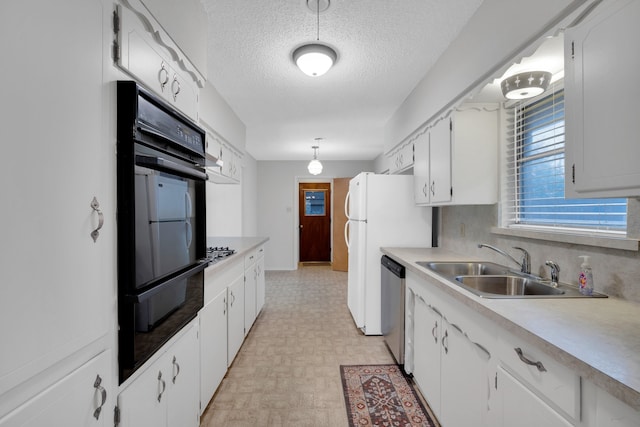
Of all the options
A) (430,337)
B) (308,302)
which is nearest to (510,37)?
(430,337)

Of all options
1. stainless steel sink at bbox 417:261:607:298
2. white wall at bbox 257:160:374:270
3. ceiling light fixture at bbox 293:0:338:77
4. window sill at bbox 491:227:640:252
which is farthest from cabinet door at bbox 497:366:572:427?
white wall at bbox 257:160:374:270

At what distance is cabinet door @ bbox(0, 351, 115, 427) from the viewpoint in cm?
65

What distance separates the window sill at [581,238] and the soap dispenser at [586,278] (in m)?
0.09

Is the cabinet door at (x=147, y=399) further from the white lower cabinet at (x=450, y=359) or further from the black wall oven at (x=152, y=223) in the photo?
the white lower cabinet at (x=450, y=359)

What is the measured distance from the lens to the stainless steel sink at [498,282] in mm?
1404

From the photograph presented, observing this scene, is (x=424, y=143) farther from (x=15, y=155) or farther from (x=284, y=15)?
(x=15, y=155)

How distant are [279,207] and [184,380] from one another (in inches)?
212

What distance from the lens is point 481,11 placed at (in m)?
1.69

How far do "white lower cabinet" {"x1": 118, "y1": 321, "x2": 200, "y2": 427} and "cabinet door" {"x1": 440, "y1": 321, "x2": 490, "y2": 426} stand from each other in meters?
1.33

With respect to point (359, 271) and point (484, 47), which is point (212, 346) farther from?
point (484, 47)

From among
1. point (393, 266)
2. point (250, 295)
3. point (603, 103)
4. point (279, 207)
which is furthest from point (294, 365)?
point (279, 207)

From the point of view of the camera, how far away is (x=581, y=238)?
1.42 metres

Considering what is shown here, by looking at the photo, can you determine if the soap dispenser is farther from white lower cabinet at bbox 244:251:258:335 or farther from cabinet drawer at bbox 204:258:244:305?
white lower cabinet at bbox 244:251:258:335

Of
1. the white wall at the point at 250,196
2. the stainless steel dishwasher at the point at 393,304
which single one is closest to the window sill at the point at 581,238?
the stainless steel dishwasher at the point at 393,304
